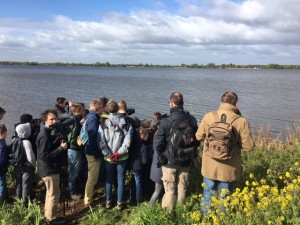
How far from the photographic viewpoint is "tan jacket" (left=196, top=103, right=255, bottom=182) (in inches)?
191

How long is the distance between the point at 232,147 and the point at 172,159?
0.97 m

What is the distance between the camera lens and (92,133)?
5.93 m

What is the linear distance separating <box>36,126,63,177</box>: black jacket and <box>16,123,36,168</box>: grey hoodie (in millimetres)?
488

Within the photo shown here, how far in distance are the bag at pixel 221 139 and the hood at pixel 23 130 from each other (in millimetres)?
3252

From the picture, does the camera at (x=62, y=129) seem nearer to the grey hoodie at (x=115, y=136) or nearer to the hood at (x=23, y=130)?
the grey hoodie at (x=115, y=136)

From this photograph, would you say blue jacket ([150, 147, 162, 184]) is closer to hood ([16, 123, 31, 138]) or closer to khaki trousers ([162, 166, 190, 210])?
khaki trousers ([162, 166, 190, 210])

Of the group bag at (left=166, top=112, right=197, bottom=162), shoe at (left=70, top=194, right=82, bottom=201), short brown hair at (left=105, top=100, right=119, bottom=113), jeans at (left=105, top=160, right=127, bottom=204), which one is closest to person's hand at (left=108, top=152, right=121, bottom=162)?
jeans at (left=105, top=160, right=127, bottom=204)

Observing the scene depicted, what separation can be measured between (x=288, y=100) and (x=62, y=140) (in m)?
28.2

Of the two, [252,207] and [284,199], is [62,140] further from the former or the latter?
[284,199]

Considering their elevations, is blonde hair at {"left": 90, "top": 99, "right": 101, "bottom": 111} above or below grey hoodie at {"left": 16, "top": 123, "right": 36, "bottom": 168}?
above

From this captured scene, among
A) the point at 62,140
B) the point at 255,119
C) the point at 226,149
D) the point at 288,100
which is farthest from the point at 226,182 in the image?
the point at 288,100

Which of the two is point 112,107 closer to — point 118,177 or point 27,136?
point 118,177

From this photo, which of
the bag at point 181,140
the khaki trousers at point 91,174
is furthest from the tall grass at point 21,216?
the bag at point 181,140

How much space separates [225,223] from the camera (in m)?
3.96
